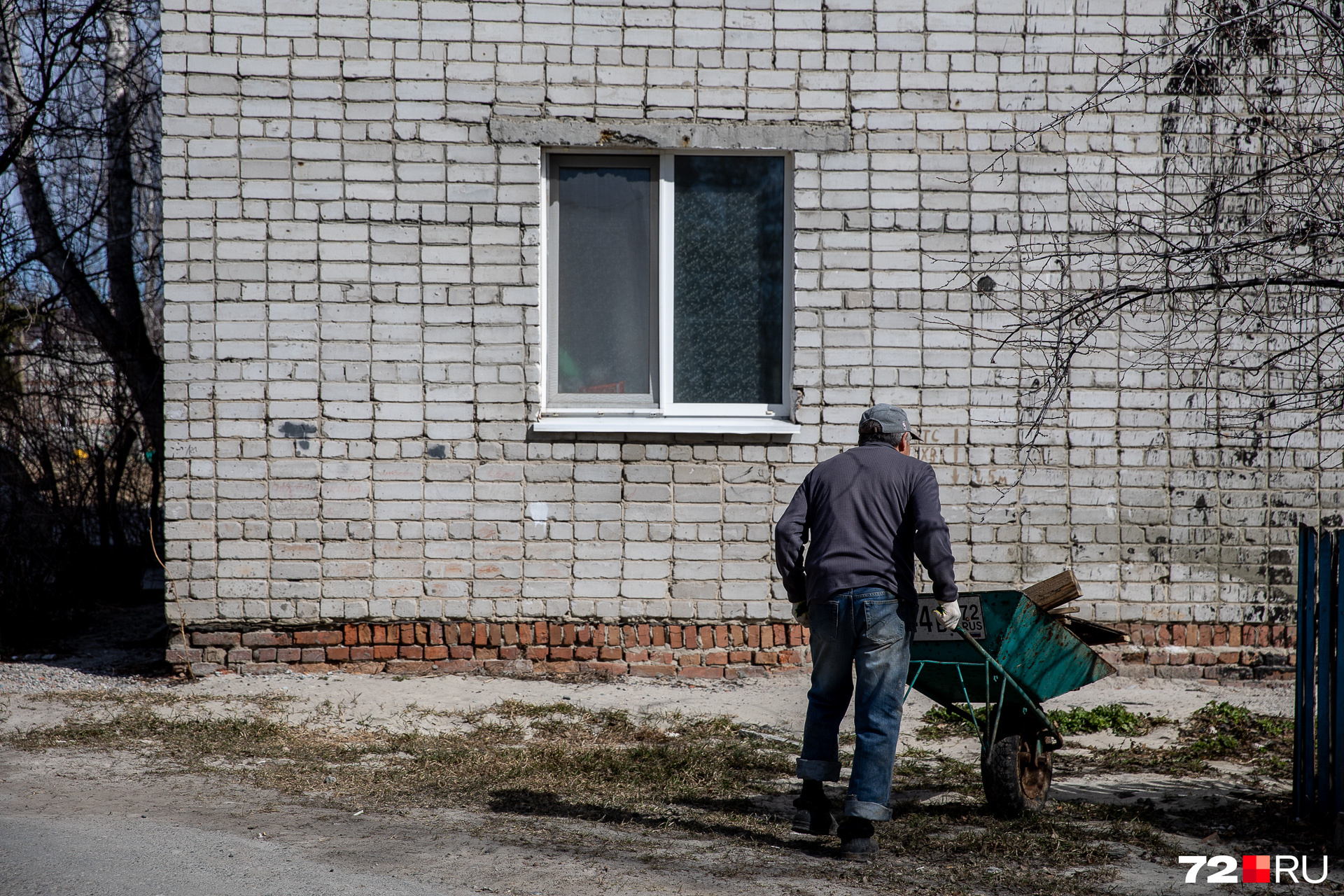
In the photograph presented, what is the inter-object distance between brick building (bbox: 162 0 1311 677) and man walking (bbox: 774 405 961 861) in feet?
8.08

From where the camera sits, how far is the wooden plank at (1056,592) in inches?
176

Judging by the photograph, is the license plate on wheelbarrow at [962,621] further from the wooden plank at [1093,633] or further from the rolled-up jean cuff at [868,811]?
the rolled-up jean cuff at [868,811]

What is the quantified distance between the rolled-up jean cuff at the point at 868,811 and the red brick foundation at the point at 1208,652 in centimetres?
345

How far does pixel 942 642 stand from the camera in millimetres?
4441

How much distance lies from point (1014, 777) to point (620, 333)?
12.3ft

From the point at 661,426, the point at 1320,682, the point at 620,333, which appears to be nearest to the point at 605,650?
the point at 661,426

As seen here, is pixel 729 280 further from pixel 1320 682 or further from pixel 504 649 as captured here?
pixel 1320 682

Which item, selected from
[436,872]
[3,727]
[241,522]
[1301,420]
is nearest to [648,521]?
[241,522]

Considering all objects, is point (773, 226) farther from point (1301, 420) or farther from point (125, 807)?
point (125, 807)

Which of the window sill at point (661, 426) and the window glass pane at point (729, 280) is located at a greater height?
the window glass pane at point (729, 280)

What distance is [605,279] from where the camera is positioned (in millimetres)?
6832

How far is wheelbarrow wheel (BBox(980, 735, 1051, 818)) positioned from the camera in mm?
4387
